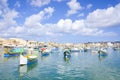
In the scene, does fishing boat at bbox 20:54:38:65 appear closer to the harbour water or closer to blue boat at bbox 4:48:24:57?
the harbour water

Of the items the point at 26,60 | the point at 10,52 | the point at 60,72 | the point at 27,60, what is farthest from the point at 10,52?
the point at 60,72

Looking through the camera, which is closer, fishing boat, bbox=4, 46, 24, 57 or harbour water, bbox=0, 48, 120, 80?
harbour water, bbox=0, 48, 120, 80

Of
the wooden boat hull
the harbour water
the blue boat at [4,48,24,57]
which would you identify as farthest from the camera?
the blue boat at [4,48,24,57]

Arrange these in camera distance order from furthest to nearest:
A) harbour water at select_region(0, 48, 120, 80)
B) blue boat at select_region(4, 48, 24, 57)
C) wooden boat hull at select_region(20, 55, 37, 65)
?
blue boat at select_region(4, 48, 24, 57)
wooden boat hull at select_region(20, 55, 37, 65)
harbour water at select_region(0, 48, 120, 80)

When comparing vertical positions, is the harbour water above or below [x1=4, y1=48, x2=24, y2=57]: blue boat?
below

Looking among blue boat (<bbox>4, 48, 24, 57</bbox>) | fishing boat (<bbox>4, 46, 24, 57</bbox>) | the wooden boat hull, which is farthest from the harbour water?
fishing boat (<bbox>4, 46, 24, 57</bbox>)

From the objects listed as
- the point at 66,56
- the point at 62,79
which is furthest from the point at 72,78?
the point at 66,56

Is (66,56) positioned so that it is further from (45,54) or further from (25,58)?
(25,58)

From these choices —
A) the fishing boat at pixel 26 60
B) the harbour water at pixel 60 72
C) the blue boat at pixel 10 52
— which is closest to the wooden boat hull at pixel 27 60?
the fishing boat at pixel 26 60

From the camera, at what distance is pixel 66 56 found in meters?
88.9

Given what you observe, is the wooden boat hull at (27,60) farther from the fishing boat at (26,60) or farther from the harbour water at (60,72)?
the harbour water at (60,72)

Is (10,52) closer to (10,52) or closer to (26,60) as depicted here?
(10,52)

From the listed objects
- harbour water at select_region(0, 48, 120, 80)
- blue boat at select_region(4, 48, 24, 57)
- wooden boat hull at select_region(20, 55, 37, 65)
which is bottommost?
harbour water at select_region(0, 48, 120, 80)

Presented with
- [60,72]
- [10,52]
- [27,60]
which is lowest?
[60,72]
